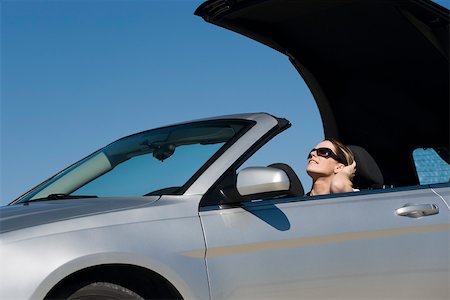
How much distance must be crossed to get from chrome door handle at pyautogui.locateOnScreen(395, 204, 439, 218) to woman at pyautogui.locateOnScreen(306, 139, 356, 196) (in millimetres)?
836

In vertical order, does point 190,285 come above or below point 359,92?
below

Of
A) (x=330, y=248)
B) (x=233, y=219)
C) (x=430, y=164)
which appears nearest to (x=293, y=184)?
(x=330, y=248)

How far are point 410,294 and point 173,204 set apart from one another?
55.9 inches

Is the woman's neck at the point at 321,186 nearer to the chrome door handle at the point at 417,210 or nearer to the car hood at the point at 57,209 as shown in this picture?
the chrome door handle at the point at 417,210

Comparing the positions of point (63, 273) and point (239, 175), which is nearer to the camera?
point (63, 273)

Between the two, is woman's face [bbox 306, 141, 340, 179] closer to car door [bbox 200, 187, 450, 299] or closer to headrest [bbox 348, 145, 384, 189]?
headrest [bbox 348, 145, 384, 189]

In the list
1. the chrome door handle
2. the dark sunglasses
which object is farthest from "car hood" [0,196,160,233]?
the dark sunglasses

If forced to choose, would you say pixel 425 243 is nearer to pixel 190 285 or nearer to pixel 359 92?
pixel 190 285

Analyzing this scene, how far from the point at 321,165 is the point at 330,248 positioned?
57.7 inches

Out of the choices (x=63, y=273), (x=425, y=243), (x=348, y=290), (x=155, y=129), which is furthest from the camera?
(x=155, y=129)

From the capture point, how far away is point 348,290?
4.13m

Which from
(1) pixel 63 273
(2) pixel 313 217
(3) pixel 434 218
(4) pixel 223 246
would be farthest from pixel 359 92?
(1) pixel 63 273

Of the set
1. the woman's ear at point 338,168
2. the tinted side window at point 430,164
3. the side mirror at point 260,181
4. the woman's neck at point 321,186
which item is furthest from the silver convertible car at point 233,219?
the tinted side window at point 430,164

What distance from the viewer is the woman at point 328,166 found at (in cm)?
546
